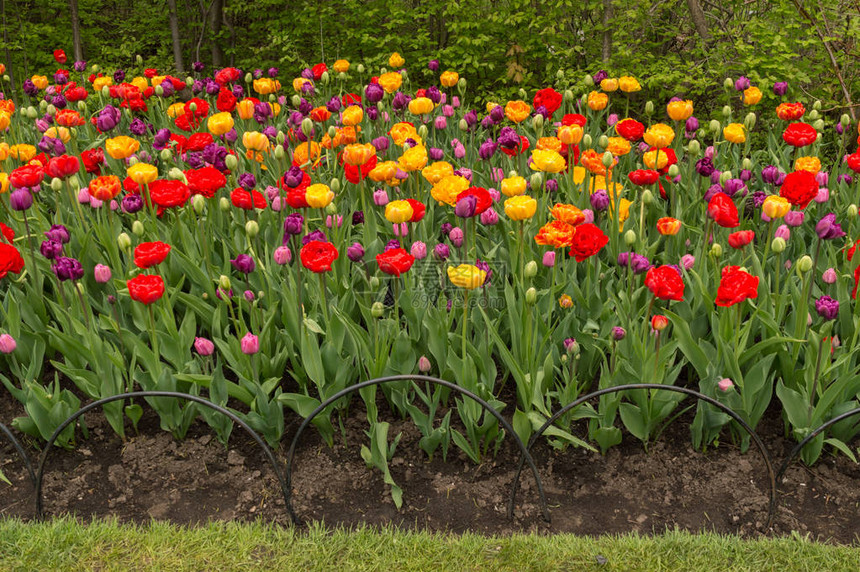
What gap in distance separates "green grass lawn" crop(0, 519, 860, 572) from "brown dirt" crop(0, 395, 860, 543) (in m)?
0.08

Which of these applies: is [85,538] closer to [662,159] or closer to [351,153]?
[351,153]

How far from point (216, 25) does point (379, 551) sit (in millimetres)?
7709

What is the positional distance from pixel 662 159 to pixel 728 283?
4.32 feet

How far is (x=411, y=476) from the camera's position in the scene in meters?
2.35

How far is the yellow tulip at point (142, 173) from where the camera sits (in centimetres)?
284

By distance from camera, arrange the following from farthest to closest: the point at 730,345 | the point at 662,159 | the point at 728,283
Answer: the point at 662,159
the point at 730,345
the point at 728,283

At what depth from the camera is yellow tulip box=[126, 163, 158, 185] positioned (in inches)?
112

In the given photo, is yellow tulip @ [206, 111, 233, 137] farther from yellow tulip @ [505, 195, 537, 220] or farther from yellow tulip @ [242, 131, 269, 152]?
yellow tulip @ [505, 195, 537, 220]

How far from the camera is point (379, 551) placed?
6.80 ft

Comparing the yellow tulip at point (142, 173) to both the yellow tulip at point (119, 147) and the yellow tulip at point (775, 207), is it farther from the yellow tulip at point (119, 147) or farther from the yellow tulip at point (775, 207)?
the yellow tulip at point (775, 207)

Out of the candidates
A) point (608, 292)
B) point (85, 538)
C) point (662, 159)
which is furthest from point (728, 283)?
point (85, 538)

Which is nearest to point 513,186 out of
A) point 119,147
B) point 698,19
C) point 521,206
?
point 521,206

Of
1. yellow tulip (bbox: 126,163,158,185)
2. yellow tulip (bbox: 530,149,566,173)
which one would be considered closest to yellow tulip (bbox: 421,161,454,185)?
yellow tulip (bbox: 530,149,566,173)

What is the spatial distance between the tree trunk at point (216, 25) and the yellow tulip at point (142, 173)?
592cm
